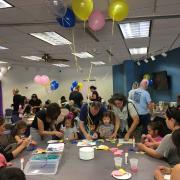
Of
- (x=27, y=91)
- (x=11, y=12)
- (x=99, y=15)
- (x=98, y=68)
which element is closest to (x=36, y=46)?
(x=11, y=12)

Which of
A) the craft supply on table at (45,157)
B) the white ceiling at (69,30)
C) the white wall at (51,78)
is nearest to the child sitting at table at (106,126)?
the craft supply on table at (45,157)

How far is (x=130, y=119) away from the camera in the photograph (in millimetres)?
3859

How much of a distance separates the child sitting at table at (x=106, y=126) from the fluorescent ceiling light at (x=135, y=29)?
186 cm

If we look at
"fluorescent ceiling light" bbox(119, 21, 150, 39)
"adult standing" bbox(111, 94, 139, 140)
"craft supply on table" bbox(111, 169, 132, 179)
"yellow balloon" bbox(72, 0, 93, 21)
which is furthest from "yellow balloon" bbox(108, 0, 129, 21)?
"craft supply on table" bbox(111, 169, 132, 179)

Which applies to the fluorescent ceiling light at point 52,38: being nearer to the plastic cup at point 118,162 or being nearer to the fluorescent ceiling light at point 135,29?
the fluorescent ceiling light at point 135,29

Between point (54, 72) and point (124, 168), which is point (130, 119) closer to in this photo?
point (124, 168)

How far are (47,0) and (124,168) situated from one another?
2.08m

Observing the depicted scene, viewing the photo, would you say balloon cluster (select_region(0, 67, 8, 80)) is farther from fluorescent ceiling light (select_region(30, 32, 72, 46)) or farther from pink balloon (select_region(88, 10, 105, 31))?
pink balloon (select_region(88, 10, 105, 31))

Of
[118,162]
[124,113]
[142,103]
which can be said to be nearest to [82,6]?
[124,113]

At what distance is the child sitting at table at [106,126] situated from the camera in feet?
11.5

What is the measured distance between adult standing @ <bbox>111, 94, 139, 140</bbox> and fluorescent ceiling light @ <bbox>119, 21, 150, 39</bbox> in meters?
1.61

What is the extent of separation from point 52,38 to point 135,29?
1.84m

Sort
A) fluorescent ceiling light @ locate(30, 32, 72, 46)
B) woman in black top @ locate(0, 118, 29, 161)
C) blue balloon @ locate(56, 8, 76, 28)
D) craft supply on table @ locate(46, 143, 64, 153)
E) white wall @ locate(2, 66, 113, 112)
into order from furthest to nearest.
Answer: white wall @ locate(2, 66, 113, 112) < fluorescent ceiling light @ locate(30, 32, 72, 46) < blue balloon @ locate(56, 8, 76, 28) < craft supply on table @ locate(46, 143, 64, 153) < woman in black top @ locate(0, 118, 29, 161)

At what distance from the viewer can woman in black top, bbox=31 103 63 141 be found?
3.34 metres
